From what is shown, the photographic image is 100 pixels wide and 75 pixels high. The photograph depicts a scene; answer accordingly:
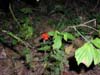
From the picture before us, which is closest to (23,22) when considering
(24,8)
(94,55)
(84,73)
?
(24,8)

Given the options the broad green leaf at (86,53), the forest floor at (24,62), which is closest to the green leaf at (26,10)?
the forest floor at (24,62)

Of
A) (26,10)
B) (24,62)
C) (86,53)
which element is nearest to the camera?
(86,53)

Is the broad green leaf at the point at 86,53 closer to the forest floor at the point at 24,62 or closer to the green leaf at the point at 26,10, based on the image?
the forest floor at the point at 24,62

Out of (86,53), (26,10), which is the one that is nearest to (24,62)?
(26,10)

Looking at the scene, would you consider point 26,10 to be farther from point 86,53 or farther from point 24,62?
point 86,53

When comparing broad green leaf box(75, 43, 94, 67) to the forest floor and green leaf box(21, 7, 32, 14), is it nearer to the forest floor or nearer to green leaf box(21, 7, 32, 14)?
the forest floor

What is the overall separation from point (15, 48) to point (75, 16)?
58.5 inches

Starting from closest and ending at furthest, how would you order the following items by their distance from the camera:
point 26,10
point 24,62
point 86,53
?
point 86,53
point 24,62
point 26,10

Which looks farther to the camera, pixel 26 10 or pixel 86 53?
pixel 26 10

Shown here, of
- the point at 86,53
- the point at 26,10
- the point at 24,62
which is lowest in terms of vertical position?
the point at 24,62

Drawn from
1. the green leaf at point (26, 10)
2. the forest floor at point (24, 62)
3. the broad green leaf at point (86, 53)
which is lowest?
the forest floor at point (24, 62)

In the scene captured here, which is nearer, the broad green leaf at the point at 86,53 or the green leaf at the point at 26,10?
the broad green leaf at the point at 86,53

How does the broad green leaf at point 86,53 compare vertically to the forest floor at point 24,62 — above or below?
above

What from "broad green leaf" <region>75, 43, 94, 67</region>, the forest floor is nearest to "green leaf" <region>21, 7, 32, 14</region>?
the forest floor
